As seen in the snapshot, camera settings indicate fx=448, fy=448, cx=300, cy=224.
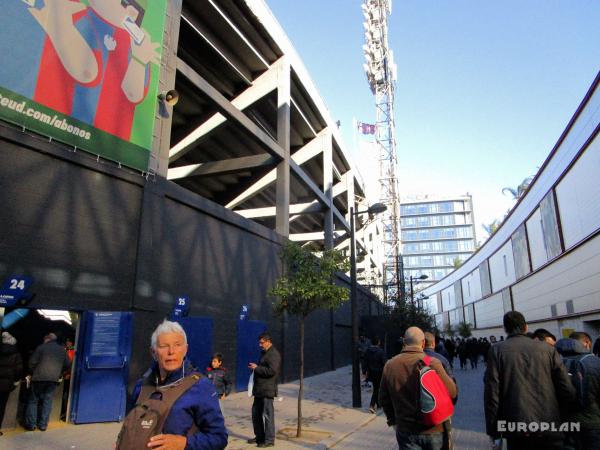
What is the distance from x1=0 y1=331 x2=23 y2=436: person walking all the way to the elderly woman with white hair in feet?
21.3

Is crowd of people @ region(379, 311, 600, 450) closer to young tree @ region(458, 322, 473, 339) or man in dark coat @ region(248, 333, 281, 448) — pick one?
man in dark coat @ region(248, 333, 281, 448)

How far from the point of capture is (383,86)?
204 ft

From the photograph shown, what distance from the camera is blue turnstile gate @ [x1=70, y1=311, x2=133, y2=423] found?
8859 mm

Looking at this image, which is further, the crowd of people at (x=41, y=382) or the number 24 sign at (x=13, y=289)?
the crowd of people at (x=41, y=382)

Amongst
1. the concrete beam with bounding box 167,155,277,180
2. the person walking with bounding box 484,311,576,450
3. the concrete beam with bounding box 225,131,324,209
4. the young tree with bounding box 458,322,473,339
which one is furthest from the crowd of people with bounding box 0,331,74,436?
the young tree with bounding box 458,322,473,339

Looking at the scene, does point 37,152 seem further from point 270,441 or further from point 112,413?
point 270,441

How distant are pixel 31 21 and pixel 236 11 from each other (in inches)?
374

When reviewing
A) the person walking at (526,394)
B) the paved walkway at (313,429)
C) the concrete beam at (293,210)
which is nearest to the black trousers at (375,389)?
the paved walkway at (313,429)

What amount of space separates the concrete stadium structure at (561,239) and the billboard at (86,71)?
12.6m

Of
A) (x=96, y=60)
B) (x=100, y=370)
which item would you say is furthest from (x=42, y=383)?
(x=96, y=60)

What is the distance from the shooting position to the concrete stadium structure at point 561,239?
19.1 meters

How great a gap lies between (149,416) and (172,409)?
0.11m

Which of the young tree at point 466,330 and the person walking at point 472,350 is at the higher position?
the young tree at point 466,330

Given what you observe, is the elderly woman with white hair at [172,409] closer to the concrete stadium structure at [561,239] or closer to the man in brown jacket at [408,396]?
the man in brown jacket at [408,396]
